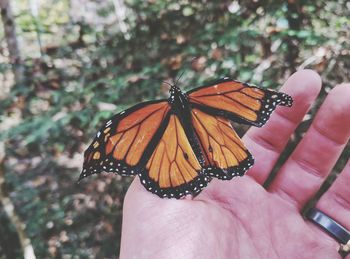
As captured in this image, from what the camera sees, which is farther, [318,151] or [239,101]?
[318,151]

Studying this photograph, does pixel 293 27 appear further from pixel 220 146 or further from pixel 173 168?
pixel 173 168

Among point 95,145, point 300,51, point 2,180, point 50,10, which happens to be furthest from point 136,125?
point 50,10

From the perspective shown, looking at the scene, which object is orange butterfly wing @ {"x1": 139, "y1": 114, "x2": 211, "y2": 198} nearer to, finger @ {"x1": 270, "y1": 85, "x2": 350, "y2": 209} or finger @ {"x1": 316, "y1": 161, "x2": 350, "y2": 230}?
finger @ {"x1": 270, "y1": 85, "x2": 350, "y2": 209}

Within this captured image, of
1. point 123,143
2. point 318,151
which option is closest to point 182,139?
point 123,143

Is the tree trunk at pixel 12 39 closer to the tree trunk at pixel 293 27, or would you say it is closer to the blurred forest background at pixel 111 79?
the blurred forest background at pixel 111 79

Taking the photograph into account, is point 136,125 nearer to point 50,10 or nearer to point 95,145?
point 95,145

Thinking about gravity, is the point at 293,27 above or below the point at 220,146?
above

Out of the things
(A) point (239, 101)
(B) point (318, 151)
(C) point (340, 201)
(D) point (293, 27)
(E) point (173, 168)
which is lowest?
(C) point (340, 201)

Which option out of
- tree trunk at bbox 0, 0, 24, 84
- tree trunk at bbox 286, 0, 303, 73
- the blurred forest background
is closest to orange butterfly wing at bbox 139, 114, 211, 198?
the blurred forest background
